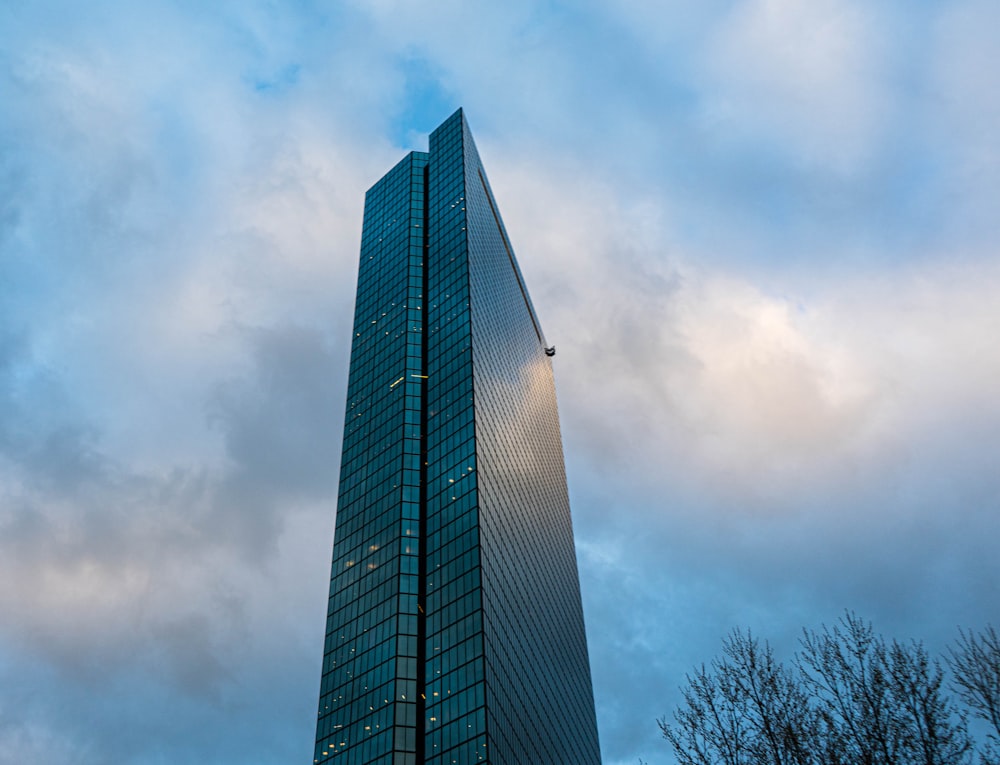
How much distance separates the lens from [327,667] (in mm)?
89312

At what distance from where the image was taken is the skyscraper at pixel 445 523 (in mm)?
79625

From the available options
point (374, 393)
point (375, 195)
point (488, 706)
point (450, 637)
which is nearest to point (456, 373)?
point (374, 393)

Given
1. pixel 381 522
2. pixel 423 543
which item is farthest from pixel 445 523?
pixel 381 522

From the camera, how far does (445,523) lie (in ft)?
299

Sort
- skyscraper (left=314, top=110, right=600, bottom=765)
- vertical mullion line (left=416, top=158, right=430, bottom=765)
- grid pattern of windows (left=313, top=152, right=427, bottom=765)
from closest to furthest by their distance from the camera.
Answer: vertical mullion line (left=416, top=158, right=430, bottom=765), skyscraper (left=314, top=110, right=600, bottom=765), grid pattern of windows (left=313, top=152, right=427, bottom=765)

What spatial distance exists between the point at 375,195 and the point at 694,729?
133147 millimetres

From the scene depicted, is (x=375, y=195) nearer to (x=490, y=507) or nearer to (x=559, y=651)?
(x=490, y=507)

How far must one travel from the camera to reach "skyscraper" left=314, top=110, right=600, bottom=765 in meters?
79.6

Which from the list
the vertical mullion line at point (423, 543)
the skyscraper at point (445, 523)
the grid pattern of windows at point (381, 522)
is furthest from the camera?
the grid pattern of windows at point (381, 522)

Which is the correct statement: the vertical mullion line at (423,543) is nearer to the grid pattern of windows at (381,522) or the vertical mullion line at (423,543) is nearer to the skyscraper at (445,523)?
the skyscraper at (445,523)

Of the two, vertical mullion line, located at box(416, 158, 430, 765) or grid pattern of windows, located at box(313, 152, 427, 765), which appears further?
grid pattern of windows, located at box(313, 152, 427, 765)

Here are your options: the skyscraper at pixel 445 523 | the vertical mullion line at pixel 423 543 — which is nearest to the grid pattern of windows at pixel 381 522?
the skyscraper at pixel 445 523

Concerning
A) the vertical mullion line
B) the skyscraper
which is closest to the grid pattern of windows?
the skyscraper

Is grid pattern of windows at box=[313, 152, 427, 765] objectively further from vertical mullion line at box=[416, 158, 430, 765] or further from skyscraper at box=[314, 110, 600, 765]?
vertical mullion line at box=[416, 158, 430, 765]
